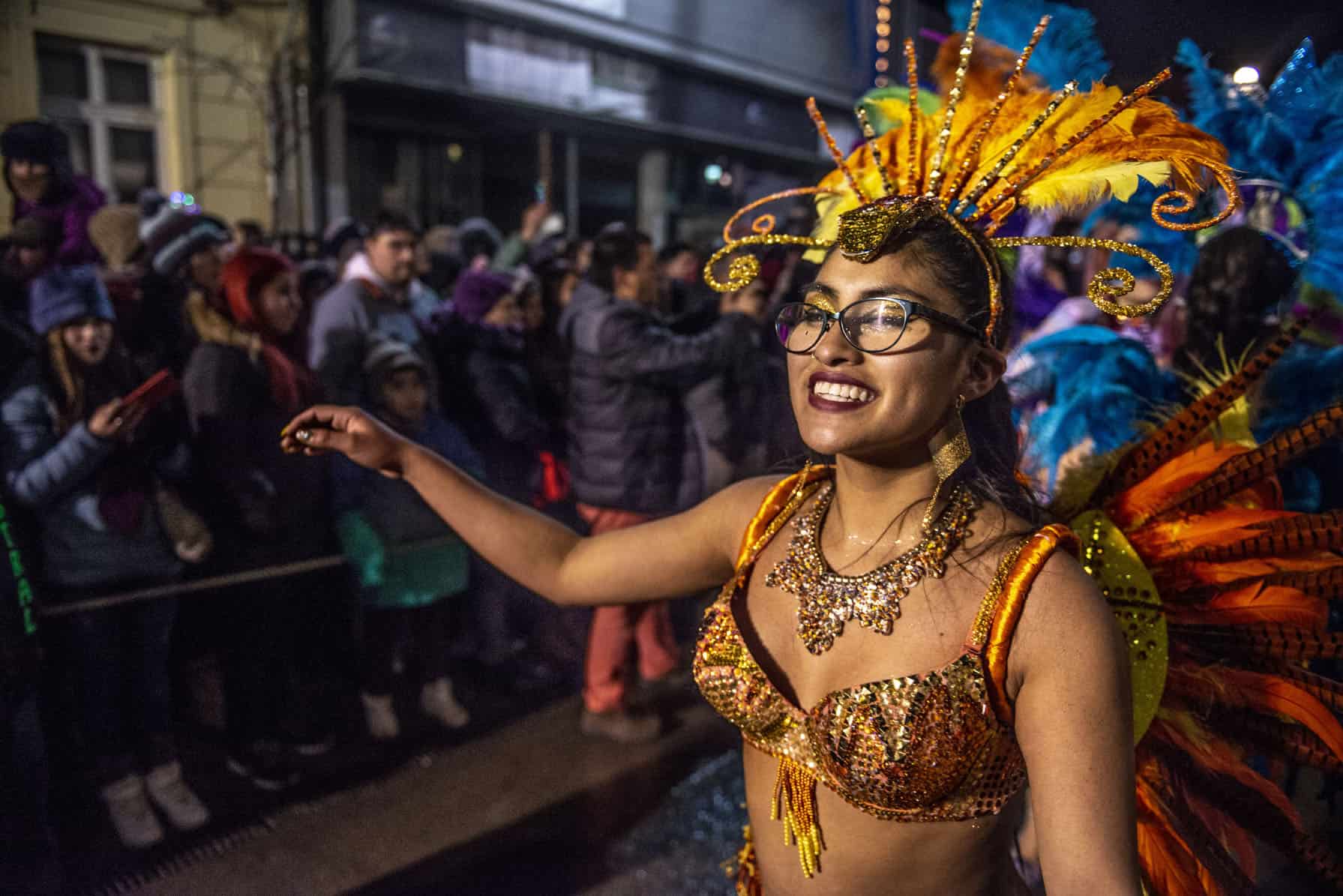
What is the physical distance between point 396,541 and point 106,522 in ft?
3.65

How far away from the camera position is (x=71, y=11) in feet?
30.0

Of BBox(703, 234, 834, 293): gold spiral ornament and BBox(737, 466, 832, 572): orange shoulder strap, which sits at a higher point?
BBox(703, 234, 834, 293): gold spiral ornament

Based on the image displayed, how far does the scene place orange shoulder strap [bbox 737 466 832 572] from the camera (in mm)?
1779

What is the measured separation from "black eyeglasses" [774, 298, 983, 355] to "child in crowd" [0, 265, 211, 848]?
8.14 ft

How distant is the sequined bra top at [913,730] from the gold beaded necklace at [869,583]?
10 cm

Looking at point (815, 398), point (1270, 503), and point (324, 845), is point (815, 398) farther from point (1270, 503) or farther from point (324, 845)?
point (324, 845)

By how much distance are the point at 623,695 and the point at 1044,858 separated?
10.2 ft

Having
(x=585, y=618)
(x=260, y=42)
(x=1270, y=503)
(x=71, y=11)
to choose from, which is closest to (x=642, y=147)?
(x=260, y=42)

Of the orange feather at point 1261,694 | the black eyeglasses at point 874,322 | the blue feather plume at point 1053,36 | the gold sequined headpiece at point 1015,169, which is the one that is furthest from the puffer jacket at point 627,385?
the orange feather at point 1261,694

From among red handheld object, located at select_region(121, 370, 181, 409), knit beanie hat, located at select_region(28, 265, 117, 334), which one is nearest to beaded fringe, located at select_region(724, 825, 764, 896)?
red handheld object, located at select_region(121, 370, 181, 409)

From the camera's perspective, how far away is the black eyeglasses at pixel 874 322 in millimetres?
1429

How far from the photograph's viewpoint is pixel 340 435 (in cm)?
188

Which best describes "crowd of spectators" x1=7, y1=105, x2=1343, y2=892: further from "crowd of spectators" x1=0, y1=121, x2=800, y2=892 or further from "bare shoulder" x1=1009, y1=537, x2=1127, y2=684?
"bare shoulder" x1=1009, y1=537, x2=1127, y2=684

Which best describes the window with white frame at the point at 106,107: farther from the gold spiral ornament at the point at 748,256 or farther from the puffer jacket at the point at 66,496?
the gold spiral ornament at the point at 748,256
